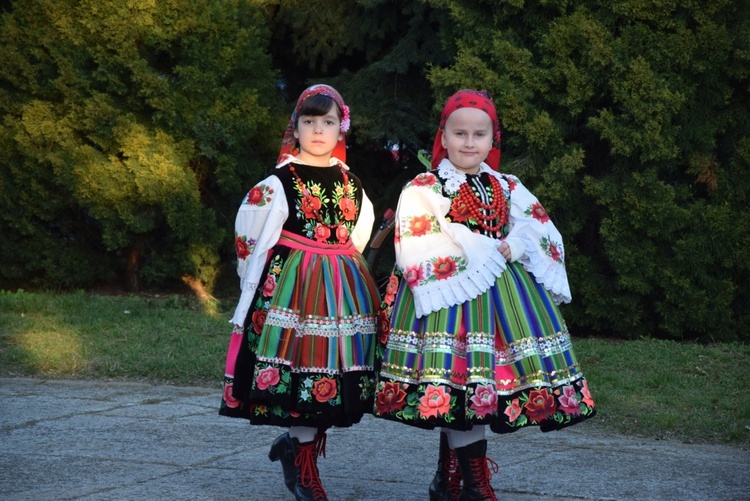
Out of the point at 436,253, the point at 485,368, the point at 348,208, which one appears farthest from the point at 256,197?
the point at 485,368

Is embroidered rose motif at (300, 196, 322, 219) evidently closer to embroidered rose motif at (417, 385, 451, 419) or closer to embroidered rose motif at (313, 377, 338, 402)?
embroidered rose motif at (313, 377, 338, 402)

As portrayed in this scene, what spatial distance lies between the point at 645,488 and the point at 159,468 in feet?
6.15

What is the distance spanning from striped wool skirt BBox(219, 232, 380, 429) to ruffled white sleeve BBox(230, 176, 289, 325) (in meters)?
0.04

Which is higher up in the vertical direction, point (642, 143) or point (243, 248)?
point (642, 143)

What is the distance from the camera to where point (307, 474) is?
11.1 feet

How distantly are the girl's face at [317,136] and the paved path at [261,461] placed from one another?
4.11 feet

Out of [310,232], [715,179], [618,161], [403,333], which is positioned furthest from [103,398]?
[715,179]

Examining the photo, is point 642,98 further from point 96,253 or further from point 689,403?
point 96,253

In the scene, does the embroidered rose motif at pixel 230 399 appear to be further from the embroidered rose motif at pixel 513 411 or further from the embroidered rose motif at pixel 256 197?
the embroidered rose motif at pixel 513 411

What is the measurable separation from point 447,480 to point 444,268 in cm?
76

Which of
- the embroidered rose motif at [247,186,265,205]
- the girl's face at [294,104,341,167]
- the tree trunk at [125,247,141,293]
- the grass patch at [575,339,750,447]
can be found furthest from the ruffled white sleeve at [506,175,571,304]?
the tree trunk at [125,247,141,293]

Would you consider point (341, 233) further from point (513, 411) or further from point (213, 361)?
point (213, 361)

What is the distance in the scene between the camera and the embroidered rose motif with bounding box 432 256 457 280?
329 centimetres

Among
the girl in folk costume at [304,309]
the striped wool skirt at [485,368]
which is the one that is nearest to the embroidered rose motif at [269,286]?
the girl in folk costume at [304,309]
